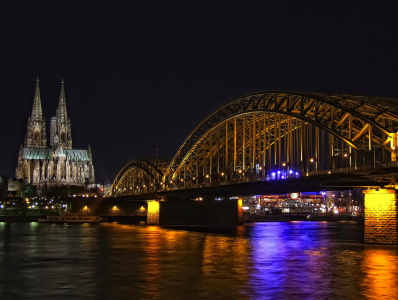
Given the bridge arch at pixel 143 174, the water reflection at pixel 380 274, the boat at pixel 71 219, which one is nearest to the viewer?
the water reflection at pixel 380 274

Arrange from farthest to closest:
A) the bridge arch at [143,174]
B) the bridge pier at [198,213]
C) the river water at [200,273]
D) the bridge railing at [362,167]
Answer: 1. the bridge arch at [143,174]
2. the bridge pier at [198,213]
3. the bridge railing at [362,167]
4. the river water at [200,273]

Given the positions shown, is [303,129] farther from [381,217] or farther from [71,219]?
[71,219]

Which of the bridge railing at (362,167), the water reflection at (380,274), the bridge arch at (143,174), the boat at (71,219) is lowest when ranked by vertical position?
the water reflection at (380,274)

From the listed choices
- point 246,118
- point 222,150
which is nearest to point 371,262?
point 246,118

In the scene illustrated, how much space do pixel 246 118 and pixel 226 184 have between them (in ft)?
47.9

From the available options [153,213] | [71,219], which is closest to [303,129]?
[153,213]

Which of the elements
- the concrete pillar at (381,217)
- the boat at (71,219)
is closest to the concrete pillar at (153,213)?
the boat at (71,219)

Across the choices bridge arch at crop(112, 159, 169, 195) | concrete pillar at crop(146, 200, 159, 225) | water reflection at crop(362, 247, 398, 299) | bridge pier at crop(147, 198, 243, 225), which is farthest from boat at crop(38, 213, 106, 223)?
water reflection at crop(362, 247, 398, 299)

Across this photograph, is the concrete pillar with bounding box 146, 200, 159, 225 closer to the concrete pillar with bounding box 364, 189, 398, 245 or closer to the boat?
the boat

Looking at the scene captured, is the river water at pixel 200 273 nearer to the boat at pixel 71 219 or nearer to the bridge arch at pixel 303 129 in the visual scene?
the bridge arch at pixel 303 129

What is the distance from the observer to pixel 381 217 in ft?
193

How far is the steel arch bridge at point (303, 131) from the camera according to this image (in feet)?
206

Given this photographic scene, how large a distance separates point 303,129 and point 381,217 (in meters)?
19.4

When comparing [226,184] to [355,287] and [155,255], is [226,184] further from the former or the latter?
[355,287]
